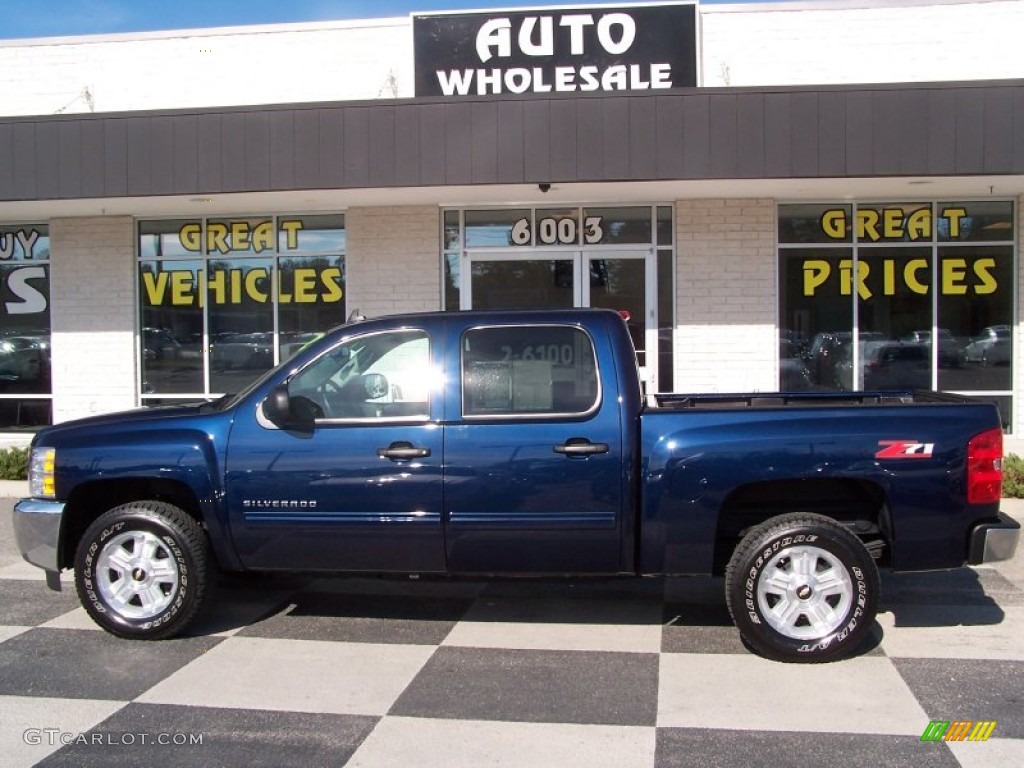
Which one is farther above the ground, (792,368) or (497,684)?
(792,368)

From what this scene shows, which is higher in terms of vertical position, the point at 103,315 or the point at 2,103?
the point at 2,103

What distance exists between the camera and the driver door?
16.7 ft

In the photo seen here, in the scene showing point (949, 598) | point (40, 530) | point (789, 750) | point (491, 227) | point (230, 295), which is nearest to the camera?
point (789, 750)

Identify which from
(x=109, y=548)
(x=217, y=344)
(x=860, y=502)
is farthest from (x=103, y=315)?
(x=860, y=502)

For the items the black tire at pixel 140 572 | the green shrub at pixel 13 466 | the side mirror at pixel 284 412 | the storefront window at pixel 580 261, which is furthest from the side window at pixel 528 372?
the green shrub at pixel 13 466

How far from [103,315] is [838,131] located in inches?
355

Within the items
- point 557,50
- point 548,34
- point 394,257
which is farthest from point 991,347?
point 394,257

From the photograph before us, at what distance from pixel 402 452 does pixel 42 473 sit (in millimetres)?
2196

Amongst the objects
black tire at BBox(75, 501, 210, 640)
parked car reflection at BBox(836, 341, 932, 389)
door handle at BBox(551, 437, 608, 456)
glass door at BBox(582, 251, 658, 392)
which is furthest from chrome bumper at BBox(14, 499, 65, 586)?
parked car reflection at BBox(836, 341, 932, 389)

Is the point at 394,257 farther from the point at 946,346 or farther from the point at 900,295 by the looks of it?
the point at 946,346

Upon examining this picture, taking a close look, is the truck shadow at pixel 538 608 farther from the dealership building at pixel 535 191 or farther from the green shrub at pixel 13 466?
the green shrub at pixel 13 466

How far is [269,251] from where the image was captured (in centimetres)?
1173

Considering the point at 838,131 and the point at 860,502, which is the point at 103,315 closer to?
the point at 838,131

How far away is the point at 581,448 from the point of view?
16.3 ft
